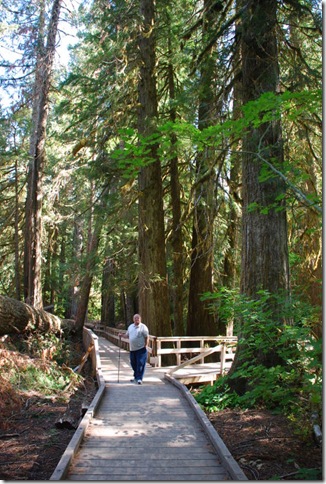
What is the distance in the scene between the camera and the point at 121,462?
13.6ft

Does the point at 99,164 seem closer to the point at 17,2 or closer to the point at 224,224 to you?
the point at 224,224

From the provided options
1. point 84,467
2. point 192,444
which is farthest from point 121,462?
point 192,444

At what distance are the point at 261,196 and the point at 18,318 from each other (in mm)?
7133

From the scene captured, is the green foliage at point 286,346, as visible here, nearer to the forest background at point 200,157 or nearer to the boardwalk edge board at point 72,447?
the forest background at point 200,157

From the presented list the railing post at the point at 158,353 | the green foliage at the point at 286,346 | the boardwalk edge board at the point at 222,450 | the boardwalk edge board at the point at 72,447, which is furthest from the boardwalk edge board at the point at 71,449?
the railing post at the point at 158,353

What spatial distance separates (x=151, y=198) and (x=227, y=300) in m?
5.98

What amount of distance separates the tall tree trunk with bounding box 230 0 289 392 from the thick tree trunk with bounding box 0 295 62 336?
19.4ft

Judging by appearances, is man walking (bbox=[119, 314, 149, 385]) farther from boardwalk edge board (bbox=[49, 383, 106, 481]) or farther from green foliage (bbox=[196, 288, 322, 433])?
green foliage (bbox=[196, 288, 322, 433])

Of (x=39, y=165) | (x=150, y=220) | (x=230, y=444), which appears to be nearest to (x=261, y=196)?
(x=230, y=444)

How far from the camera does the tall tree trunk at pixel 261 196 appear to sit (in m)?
6.66

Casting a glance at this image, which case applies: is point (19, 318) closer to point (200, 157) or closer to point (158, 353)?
point (158, 353)

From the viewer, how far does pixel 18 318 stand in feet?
35.8

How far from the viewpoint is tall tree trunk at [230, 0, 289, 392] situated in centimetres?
666

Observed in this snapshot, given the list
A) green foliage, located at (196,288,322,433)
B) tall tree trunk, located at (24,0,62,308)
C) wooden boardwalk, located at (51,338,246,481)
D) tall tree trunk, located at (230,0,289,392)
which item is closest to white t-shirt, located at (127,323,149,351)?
wooden boardwalk, located at (51,338,246,481)
